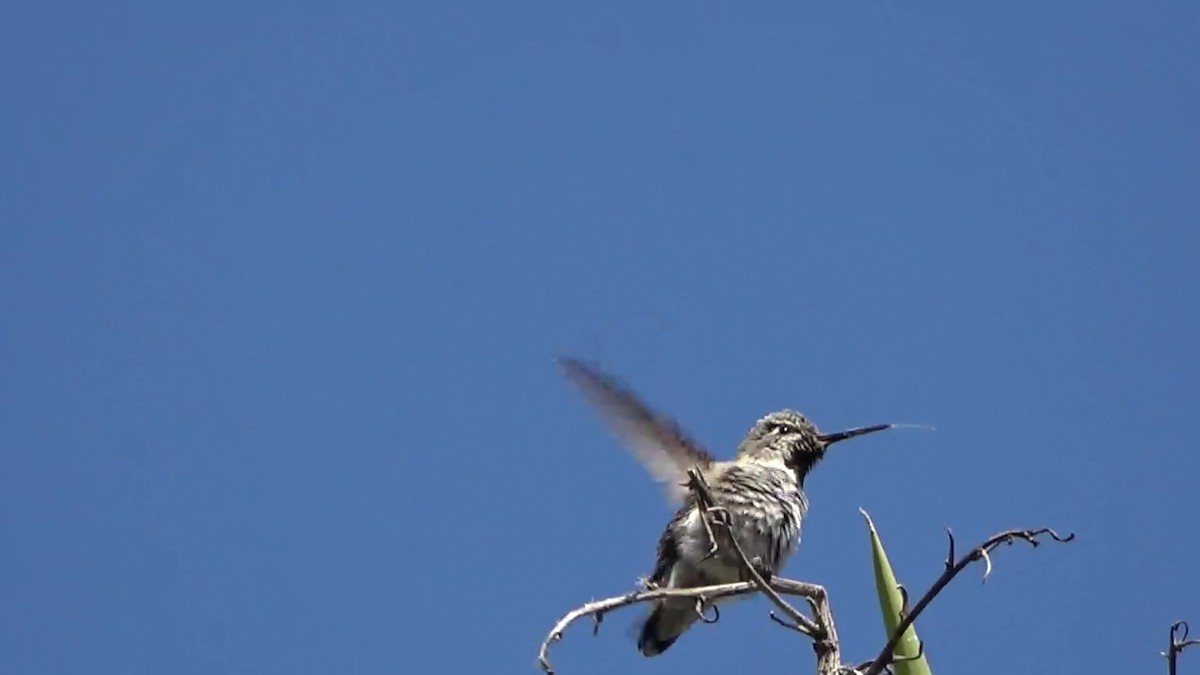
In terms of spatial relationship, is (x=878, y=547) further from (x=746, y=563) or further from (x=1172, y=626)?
(x=1172, y=626)

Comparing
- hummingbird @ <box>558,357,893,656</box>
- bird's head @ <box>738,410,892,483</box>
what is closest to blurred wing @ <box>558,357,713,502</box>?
hummingbird @ <box>558,357,893,656</box>

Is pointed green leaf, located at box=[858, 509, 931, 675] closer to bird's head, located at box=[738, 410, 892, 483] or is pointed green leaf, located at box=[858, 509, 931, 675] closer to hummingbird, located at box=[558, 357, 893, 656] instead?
hummingbird, located at box=[558, 357, 893, 656]

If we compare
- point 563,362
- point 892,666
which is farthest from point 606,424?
point 892,666

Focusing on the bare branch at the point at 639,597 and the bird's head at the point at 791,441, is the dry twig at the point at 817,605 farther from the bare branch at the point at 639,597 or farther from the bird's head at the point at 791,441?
the bird's head at the point at 791,441

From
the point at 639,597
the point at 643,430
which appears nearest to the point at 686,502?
the point at 643,430

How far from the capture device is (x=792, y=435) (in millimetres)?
6051

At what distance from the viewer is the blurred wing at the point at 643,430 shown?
506cm

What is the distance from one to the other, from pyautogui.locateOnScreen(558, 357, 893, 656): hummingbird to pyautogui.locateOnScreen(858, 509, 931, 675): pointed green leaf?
73.3 inches

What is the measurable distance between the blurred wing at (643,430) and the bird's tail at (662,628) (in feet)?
1.42

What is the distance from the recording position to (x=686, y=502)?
5480 mm

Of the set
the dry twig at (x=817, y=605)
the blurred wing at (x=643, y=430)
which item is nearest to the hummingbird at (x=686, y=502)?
the blurred wing at (x=643, y=430)

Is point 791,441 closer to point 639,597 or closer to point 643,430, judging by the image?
point 643,430

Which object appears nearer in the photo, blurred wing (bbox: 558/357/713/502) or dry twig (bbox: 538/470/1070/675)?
dry twig (bbox: 538/470/1070/675)

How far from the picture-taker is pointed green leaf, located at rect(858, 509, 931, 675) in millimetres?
2924
